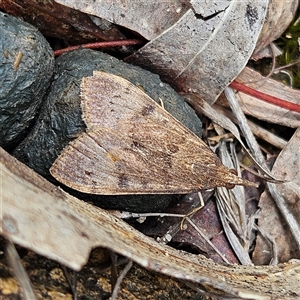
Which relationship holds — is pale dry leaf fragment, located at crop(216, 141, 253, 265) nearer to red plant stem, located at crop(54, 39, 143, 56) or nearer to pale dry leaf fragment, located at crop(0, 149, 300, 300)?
pale dry leaf fragment, located at crop(0, 149, 300, 300)

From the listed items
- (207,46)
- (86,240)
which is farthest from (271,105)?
(86,240)

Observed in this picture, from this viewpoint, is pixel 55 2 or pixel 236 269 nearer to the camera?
pixel 236 269

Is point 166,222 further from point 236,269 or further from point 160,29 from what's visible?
point 160,29

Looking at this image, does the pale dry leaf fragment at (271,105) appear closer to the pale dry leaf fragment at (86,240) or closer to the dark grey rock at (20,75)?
the pale dry leaf fragment at (86,240)

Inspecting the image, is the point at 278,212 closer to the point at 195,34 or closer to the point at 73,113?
the point at 195,34

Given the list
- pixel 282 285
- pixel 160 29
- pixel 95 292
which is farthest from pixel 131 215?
pixel 160 29

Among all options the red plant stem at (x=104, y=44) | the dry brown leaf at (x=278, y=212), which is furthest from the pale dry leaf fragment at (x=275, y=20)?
the red plant stem at (x=104, y=44)

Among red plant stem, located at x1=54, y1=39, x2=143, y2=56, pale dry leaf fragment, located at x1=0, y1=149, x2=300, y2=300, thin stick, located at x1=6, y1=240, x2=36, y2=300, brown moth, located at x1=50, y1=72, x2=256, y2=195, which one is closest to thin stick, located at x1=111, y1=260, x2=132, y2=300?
pale dry leaf fragment, located at x1=0, y1=149, x2=300, y2=300
